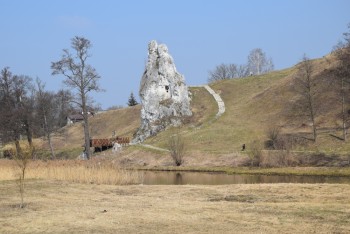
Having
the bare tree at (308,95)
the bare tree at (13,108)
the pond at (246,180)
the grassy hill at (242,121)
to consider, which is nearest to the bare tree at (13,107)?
the bare tree at (13,108)

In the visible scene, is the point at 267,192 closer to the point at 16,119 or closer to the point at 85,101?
the point at 85,101

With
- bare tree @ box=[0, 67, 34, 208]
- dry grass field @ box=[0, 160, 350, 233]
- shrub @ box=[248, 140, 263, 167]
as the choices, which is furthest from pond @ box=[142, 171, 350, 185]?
bare tree @ box=[0, 67, 34, 208]

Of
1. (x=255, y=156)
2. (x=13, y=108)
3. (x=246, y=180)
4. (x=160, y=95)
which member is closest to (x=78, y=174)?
(x=246, y=180)

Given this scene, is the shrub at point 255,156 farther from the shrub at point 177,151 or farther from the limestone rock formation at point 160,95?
the limestone rock formation at point 160,95

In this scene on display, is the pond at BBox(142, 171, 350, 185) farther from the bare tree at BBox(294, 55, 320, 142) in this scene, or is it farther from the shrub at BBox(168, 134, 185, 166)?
the bare tree at BBox(294, 55, 320, 142)

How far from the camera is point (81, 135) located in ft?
337

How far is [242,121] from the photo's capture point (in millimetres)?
72250

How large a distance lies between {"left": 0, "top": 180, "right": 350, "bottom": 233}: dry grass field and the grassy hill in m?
31.0

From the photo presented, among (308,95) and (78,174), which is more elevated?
(308,95)

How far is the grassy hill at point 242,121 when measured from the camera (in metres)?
58.9

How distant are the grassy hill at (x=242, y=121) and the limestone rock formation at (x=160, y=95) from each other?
104 inches

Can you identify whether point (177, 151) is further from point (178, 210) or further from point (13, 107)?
point (178, 210)

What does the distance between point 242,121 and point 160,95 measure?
16530 mm

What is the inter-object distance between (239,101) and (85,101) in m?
40.9
